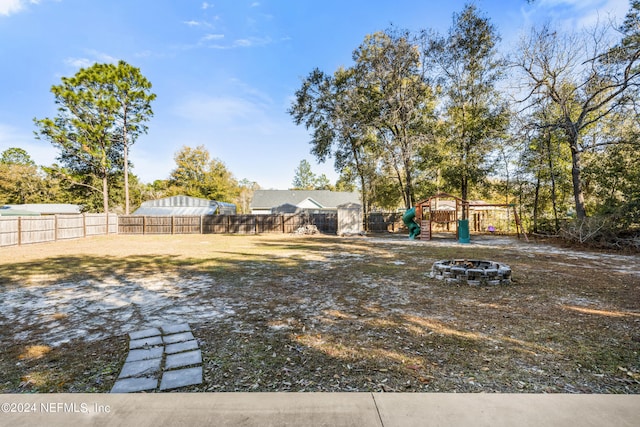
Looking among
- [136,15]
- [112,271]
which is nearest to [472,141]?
[136,15]

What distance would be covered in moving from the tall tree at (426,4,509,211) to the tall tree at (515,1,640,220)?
119 inches

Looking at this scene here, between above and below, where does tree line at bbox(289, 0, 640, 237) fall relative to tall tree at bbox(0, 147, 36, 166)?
below

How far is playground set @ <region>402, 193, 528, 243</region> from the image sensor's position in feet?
43.0

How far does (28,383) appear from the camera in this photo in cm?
206

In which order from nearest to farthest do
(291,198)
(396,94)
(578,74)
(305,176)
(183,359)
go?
(183,359) → (578,74) → (396,94) → (291,198) → (305,176)

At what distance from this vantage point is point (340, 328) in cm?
313

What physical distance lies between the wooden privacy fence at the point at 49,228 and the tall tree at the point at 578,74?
873 inches

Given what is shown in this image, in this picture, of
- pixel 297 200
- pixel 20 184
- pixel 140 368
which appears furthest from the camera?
pixel 297 200

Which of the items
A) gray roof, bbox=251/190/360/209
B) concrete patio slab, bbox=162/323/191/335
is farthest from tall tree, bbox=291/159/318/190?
concrete patio slab, bbox=162/323/191/335

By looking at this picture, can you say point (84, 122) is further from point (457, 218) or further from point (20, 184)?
point (457, 218)

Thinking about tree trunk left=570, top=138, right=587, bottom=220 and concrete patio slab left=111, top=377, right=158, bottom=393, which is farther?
tree trunk left=570, top=138, right=587, bottom=220

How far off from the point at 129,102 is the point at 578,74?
87.7 feet

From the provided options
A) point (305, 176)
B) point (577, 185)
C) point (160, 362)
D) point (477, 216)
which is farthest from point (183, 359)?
point (305, 176)

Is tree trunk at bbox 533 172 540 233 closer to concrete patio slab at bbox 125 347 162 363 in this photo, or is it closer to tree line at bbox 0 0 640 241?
tree line at bbox 0 0 640 241
